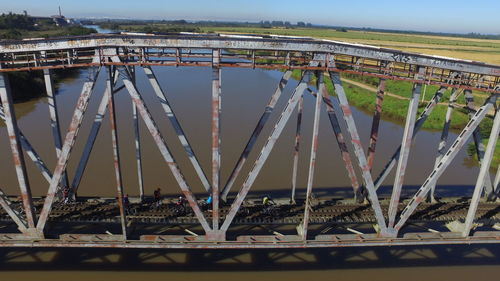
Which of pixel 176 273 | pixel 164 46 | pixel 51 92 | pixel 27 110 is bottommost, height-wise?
pixel 176 273

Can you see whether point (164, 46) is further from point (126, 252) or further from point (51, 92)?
point (126, 252)

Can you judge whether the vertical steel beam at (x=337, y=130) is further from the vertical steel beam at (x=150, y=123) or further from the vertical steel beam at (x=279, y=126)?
the vertical steel beam at (x=150, y=123)

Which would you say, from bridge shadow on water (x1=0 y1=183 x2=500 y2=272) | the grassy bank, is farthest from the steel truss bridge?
the grassy bank

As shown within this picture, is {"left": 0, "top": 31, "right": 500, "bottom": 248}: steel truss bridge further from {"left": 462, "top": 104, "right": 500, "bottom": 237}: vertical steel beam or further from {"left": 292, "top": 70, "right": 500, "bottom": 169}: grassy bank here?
{"left": 292, "top": 70, "right": 500, "bottom": 169}: grassy bank

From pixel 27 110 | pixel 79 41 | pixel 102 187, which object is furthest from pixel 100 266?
pixel 27 110

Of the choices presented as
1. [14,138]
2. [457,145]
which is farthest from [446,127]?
[14,138]

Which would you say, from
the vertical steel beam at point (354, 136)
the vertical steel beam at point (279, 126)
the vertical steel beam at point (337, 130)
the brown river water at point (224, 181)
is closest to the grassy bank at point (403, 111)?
the brown river water at point (224, 181)
